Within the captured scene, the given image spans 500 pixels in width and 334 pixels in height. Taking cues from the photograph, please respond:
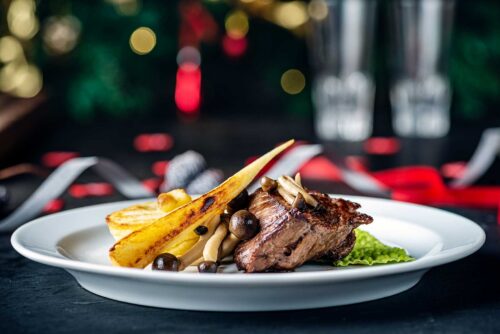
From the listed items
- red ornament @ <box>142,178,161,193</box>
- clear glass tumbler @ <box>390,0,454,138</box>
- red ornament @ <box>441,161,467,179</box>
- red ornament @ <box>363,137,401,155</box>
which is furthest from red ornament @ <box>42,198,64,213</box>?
clear glass tumbler @ <box>390,0,454,138</box>

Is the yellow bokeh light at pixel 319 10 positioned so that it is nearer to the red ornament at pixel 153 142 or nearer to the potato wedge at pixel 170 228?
the red ornament at pixel 153 142

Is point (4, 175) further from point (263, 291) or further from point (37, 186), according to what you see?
point (263, 291)

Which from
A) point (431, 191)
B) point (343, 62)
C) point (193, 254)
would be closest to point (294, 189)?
point (193, 254)

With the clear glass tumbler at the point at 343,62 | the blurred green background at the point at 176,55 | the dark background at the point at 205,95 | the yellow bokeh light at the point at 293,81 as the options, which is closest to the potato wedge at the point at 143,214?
the dark background at the point at 205,95

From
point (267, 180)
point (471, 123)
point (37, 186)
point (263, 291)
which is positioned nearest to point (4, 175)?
point (37, 186)

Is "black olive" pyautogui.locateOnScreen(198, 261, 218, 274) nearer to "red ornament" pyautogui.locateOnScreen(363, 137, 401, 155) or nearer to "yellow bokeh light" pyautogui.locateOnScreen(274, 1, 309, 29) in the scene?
"red ornament" pyautogui.locateOnScreen(363, 137, 401, 155)

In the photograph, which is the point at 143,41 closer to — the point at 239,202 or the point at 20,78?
the point at 20,78
